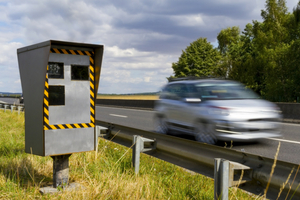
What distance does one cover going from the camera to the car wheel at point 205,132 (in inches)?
305

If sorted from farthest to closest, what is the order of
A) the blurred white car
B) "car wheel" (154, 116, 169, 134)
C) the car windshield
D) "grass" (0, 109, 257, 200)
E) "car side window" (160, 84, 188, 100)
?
"car wheel" (154, 116, 169, 134) < "car side window" (160, 84, 188, 100) < the car windshield < the blurred white car < "grass" (0, 109, 257, 200)

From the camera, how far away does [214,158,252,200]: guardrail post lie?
120 inches

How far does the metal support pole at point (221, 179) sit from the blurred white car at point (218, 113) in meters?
4.49

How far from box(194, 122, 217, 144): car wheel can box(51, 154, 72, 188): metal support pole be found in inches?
169

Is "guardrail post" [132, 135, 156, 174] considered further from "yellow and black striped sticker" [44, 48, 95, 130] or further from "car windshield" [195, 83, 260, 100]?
"car windshield" [195, 83, 260, 100]

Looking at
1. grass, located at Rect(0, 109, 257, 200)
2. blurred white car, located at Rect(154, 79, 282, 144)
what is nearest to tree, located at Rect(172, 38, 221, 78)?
blurred white car, located at Rect(154, 79, 282, 144)

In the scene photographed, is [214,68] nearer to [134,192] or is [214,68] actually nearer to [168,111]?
[168,111]

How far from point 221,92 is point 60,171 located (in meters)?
5.39

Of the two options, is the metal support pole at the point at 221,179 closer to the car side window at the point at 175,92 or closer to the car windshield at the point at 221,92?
the car windshield at the point at 221,92

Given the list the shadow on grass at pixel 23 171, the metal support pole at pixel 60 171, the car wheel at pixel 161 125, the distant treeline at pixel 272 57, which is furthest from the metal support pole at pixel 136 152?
the distant treeline at pixel 272 57

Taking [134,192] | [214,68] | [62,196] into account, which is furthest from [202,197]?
[214,68]

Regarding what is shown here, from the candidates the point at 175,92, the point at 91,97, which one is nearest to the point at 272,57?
the point at 175,92

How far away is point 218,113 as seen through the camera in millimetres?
7652

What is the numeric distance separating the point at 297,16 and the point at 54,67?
39.1 metres
